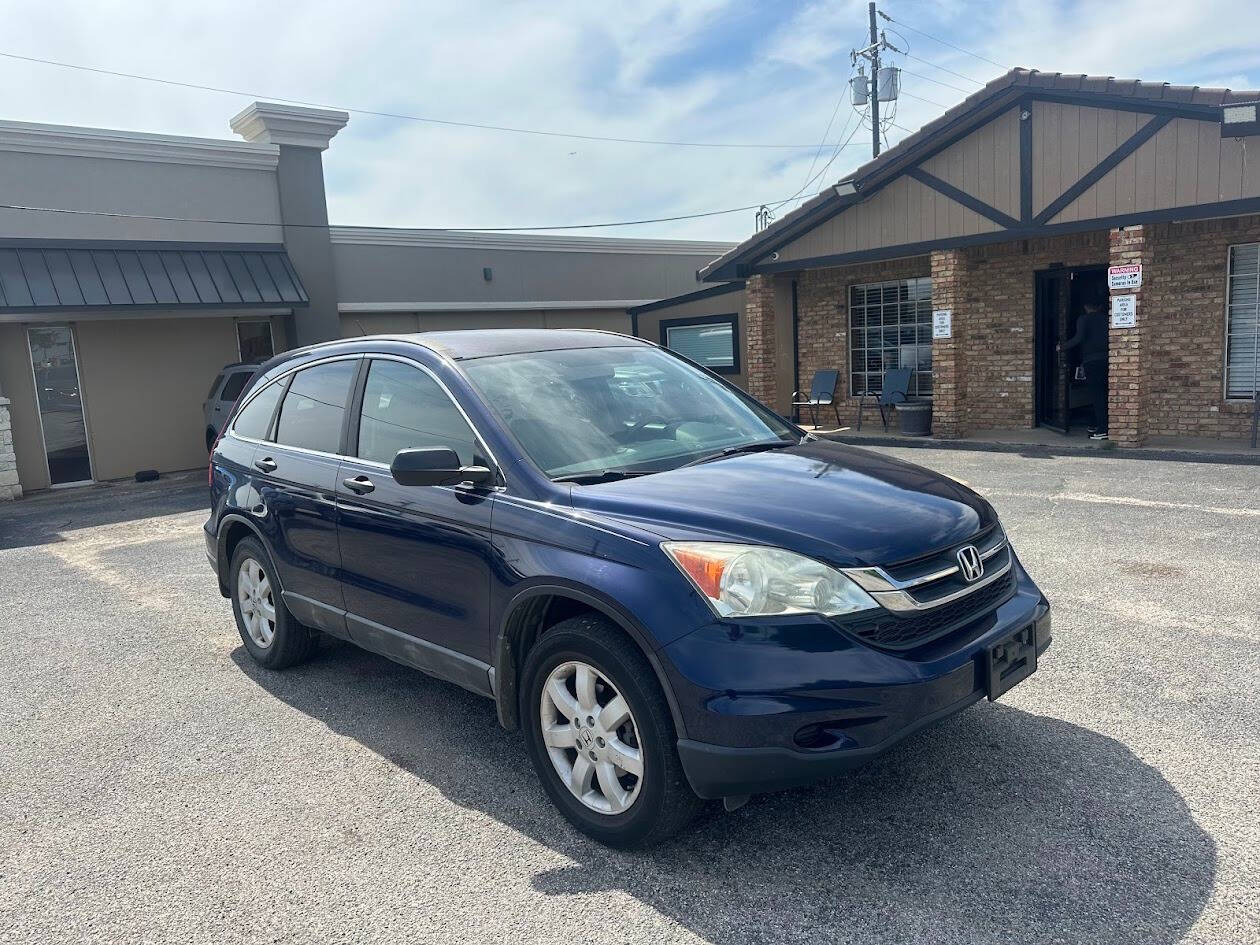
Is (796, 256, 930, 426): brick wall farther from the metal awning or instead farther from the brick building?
the metal awning

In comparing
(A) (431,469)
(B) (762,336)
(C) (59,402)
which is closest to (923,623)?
(A) (431,469)

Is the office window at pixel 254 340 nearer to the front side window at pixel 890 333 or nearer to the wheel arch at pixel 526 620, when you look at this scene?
the front side window at pixel 890 333

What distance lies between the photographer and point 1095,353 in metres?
13.5

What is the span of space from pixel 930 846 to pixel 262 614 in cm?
379

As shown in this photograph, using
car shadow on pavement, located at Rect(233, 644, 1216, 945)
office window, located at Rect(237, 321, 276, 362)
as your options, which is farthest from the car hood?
office window, located at Rect(237, 321, 276, 362)

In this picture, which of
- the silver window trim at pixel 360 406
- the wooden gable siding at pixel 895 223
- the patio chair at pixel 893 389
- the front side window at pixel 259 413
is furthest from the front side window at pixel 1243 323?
the front side window at pixel 259 413

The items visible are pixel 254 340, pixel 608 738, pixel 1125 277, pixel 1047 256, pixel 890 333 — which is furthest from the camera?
pixel 254 340

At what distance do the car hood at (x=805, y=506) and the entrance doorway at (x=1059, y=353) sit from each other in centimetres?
1160

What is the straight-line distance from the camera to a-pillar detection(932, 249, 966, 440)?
46.4 ft

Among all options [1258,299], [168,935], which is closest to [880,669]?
[168,935]

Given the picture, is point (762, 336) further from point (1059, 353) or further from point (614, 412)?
point (614, 412)

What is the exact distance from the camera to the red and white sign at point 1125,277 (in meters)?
12.1

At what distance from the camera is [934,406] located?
1455 cm

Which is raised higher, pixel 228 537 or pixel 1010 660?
pixel 228 537
